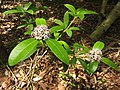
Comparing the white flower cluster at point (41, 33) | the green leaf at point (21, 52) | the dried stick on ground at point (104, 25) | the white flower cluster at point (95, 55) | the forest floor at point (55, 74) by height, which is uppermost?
the white flower cluster at point (41, 33)

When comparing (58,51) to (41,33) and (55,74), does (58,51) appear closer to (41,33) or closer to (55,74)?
(41,33)

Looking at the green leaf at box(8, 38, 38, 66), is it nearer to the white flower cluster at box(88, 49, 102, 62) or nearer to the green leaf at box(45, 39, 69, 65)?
the green leaf at box(45, 39, 69, 65)

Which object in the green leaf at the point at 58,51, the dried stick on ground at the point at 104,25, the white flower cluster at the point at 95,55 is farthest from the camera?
the dried stick on ground at the point at 104,25

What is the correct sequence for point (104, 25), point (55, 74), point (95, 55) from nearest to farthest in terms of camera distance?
point (95, 55)
point (55, 74)
point (104, 25)

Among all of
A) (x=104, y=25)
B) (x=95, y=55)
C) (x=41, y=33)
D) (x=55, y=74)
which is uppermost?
(x=41, y=33)

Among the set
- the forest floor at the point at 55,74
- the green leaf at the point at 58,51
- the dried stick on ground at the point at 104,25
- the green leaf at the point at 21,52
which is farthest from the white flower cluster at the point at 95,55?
the dried stick on ground at the point at 104,25

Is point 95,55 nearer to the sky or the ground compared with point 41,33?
nearer to the ground

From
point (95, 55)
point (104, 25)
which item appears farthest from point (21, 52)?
point (104, 25)

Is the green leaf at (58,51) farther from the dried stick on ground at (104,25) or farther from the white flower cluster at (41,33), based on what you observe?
the dried stick on ground at (104,25)

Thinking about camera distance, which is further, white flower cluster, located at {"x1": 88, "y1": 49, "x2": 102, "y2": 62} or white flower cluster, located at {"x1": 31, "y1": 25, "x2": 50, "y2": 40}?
white flower cluster, located at {"x1": 88, "y1": 49, "x2": 102, "y2": 62}

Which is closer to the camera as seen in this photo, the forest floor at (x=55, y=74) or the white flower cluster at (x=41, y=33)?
the white flower cluster at (x=41, y=33)

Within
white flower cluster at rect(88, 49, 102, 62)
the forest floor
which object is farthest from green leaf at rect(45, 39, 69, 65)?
the forest floor

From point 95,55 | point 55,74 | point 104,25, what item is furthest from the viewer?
point 104,25
